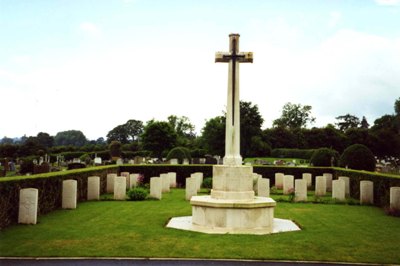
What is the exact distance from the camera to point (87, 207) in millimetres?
15859

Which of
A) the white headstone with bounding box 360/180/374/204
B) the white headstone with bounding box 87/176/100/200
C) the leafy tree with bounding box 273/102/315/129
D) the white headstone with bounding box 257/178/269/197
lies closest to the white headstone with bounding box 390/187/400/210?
the white headstone with bounding box 360/180/374/204

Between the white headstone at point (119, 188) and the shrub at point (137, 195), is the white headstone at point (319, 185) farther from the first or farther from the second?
the white headstone at point (119, 188)

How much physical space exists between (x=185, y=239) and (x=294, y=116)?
8981 centimetres

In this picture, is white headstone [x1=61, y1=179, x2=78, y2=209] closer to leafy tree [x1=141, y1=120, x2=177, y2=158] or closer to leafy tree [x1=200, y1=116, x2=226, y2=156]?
leafy tree [x1=200, y1=116, x2=226, y2=156]

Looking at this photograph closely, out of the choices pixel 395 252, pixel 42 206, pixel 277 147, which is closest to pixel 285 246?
pixel 395 252

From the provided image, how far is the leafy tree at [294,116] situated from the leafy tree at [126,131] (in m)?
38.5

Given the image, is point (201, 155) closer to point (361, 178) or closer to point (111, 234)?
point (361, 178)

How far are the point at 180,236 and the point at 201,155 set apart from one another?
45.3 meters

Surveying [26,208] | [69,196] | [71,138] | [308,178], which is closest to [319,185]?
[308,178]

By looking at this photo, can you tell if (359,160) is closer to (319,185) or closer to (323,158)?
(323,158)

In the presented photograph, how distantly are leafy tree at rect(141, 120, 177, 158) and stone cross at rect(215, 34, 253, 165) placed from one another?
45036 mm

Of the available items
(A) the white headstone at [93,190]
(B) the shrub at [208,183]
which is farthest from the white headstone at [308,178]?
(A) the white headstone at [93,190]

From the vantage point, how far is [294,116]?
96875mm

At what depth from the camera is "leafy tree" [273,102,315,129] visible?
9625 centimetres
